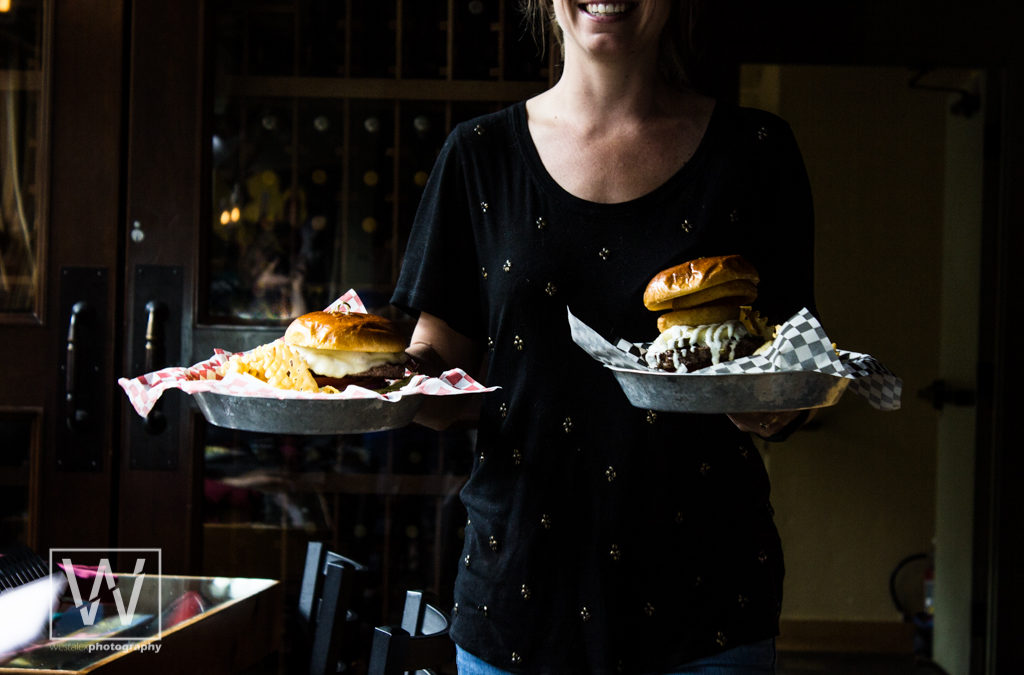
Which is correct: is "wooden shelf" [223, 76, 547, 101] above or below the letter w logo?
above

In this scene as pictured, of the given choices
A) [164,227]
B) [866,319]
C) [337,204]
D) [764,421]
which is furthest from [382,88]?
[866,319]

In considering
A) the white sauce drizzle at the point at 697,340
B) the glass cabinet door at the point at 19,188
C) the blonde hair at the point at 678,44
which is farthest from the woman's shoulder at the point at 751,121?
the glass cabinet door at the point at 19,188

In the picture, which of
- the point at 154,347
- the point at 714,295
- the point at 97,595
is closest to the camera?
the point at 714,295

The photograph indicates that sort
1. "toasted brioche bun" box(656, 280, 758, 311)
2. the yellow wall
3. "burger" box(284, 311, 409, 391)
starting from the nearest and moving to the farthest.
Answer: "toasted brioche bun" box(656, 280, 758, 311) → "burger" box(284, 311, 409, 391) → the yellow wall

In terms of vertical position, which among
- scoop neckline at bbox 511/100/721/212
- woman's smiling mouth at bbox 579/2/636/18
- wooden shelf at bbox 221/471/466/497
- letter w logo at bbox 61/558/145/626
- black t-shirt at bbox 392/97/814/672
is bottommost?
letter w logo at bbox 61/558/145/626

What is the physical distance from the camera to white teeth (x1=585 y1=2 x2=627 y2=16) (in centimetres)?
124

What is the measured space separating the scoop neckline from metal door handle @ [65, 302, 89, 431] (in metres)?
1.58

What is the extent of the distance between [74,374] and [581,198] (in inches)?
67.9

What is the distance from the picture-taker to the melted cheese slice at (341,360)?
4.24 ft

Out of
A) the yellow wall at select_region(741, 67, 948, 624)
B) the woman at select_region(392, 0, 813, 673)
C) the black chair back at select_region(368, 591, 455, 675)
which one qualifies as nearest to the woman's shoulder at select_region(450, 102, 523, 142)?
the woman at select_region(392, 0, 813, 673)

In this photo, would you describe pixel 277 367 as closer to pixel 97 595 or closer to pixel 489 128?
pixel 489 128

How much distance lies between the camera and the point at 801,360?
1117 mm

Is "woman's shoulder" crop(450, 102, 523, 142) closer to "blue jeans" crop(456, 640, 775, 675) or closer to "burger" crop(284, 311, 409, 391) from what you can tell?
"burger" crop(284, 311, 409, 391)

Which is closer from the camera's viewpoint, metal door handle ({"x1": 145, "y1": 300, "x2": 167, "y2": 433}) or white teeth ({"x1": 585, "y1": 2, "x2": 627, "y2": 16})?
white teeth ({"x1": 585, "y1": 2, "x2": 627, "y2": 16})
